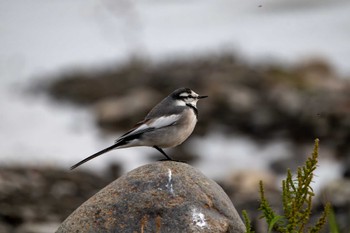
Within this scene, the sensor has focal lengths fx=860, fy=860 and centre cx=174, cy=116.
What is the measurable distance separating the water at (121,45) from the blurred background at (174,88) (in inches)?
1.6

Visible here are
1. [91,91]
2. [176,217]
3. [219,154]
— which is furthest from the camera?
[91,91]

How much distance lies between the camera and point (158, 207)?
666 centimetres

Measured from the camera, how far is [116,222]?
6637mm

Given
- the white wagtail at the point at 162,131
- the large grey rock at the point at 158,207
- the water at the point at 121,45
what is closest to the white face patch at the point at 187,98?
the white wagtail at the point at 162,131

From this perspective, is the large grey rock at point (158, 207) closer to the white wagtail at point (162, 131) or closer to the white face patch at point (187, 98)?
the white wagtail at point (162, 131)

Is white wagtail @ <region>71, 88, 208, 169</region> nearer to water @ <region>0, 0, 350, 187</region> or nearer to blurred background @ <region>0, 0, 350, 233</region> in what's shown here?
blurred background @ <region>0, 0, 350, 233</region>

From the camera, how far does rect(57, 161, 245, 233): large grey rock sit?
21.7 ft

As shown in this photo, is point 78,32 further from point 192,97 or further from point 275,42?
point 192,97

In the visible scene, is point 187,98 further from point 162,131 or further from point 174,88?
point 174,88

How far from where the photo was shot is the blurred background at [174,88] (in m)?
12.4

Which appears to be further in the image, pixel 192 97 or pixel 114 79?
pixel 114 79

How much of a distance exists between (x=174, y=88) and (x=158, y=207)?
392 inches

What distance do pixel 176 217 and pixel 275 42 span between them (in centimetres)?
1478

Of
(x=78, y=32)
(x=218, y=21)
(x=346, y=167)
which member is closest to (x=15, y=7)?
(x=78, y=32)
